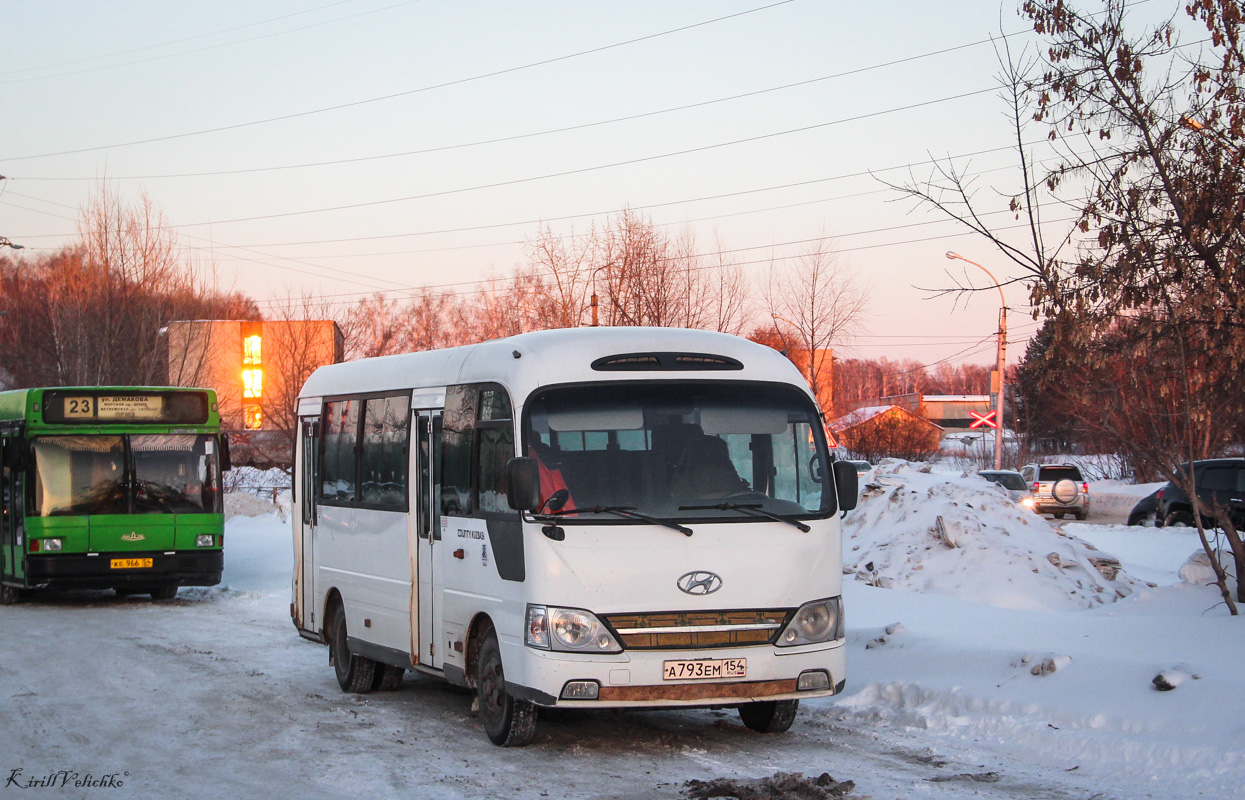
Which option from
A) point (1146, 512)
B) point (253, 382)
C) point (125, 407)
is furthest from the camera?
point (253, 382)

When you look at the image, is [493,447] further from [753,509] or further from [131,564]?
[131,564]

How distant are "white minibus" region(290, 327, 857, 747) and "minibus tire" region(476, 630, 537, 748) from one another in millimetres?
15

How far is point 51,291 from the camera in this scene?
4725 cm

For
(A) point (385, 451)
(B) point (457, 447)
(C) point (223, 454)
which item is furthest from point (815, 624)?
(C) point (223, 454)

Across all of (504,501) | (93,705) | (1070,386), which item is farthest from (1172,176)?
(93,705)

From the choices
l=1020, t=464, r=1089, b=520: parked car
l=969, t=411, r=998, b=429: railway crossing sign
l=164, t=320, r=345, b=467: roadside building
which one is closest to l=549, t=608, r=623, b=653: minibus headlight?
l=1020, t=464, r=1089, b=520: parked car

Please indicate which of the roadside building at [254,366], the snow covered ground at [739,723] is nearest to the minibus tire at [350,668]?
the snow covered ground at [739,723]

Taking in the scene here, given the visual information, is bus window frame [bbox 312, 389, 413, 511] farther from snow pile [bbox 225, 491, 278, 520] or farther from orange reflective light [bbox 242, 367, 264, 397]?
orange reflective light [bbox 242, 367, 264, 397]

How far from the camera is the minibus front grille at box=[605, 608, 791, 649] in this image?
311 inches

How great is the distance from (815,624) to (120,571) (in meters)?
13.1

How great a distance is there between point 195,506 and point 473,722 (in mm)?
10788

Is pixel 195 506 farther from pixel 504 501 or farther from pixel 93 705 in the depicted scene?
pixel 504 501

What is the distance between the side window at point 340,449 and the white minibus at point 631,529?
5.94 ft

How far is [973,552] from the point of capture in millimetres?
15609
